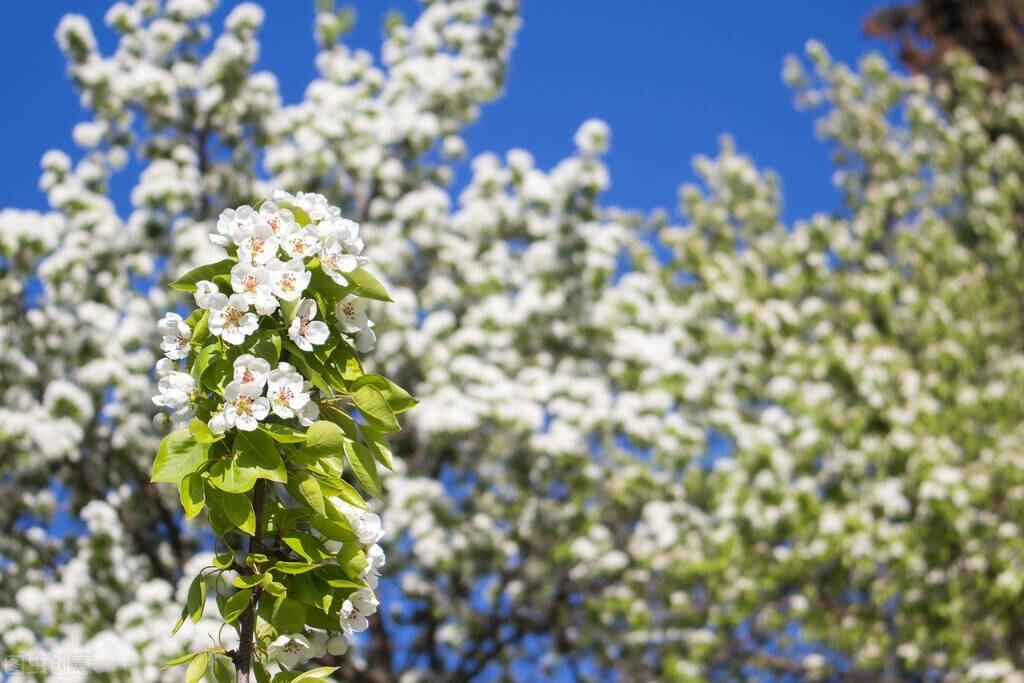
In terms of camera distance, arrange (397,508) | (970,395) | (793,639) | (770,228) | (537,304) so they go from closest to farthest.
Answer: (397,508), (537,304), (793,639), (970,395), (770,228)

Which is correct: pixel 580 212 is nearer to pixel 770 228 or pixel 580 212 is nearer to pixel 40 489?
pixel 40 489

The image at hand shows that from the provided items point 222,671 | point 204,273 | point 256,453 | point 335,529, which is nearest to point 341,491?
point 335,529

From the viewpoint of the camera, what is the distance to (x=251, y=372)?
2309 millimetres

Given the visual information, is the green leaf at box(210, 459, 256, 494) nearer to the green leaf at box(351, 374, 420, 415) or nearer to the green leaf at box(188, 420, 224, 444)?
the green leaf at box(188, 420, 224, 444)

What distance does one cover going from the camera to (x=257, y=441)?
7.50 ft

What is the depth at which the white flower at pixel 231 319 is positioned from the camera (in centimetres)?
234

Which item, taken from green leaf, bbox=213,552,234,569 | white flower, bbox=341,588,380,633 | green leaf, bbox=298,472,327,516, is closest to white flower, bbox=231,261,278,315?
green leaf, bbox=298,472,327,516

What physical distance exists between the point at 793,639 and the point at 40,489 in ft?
19.2

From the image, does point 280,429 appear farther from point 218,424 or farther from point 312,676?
point 312,676

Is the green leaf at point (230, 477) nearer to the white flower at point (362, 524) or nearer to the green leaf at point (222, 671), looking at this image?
the white flower at point (362, 524)

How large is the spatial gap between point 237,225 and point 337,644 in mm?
830

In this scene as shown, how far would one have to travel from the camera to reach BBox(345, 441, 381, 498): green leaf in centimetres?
240

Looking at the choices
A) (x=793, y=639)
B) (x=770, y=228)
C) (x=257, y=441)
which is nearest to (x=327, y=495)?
(x=257, y=441)

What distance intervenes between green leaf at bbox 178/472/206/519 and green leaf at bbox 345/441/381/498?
0.91 ft
